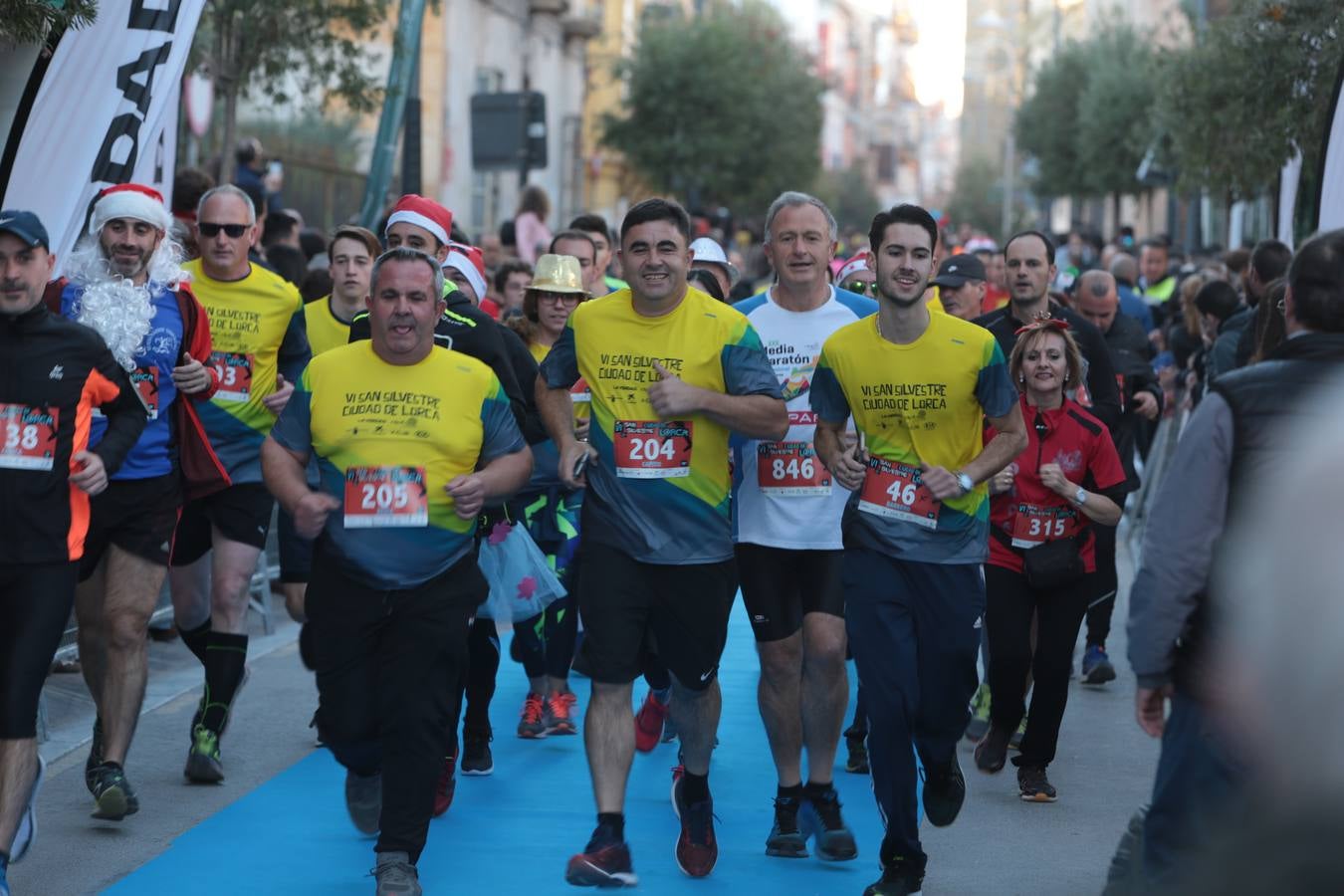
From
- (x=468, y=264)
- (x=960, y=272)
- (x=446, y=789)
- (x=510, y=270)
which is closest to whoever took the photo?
(x=446, y=789)

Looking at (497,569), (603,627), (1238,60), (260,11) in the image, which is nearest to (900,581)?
(603,627)

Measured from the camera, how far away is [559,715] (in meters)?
9.00

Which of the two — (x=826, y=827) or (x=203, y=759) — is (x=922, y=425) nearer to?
(x=826, y=827)

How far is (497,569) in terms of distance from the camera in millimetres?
7164

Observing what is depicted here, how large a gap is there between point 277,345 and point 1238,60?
12.0 m

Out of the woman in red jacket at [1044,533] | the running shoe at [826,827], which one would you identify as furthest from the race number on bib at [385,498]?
the woman in red jacket at [1044,533]

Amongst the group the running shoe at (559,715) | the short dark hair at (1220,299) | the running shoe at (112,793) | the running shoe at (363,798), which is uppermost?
the short dark hair at (1220,299)

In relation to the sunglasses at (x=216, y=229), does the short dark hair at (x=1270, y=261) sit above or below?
below

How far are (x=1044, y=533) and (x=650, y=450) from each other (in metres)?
1.96

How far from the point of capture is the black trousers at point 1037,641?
25.1 ft

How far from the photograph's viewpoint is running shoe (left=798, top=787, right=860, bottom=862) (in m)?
6.91

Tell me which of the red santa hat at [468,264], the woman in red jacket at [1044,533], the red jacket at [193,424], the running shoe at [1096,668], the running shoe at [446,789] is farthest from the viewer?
the running shoe at [1096,668]

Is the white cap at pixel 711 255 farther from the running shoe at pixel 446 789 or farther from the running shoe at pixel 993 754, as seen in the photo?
the running shoe at pixel 446 789

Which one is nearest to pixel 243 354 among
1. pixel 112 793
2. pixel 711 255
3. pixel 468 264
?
pixel 468 264
